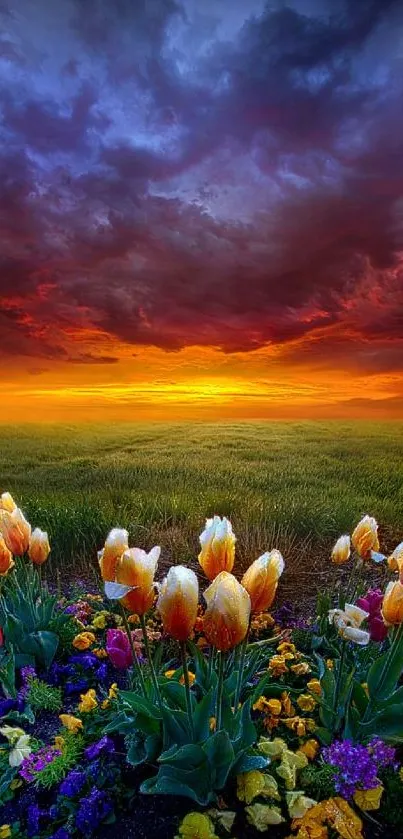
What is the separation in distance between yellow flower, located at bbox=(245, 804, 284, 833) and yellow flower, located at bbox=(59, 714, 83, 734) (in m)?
0.71

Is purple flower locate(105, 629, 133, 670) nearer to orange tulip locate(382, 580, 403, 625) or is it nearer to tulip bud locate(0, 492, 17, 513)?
tulip bud locate(0, 492, 17, 513)

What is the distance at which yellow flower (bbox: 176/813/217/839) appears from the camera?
1566 mm

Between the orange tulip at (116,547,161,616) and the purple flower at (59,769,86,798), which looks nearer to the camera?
the orange tulip at (116,547,161,616)

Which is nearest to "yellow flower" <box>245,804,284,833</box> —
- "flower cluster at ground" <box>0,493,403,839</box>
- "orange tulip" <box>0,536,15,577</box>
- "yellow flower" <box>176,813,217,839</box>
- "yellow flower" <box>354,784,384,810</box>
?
"flower cluster at ground" <box>0,493,403,839</box>

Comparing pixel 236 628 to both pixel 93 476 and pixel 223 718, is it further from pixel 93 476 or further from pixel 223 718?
pixel 93 476

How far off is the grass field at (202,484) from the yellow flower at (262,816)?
221cm

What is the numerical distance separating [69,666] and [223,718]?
1058mm

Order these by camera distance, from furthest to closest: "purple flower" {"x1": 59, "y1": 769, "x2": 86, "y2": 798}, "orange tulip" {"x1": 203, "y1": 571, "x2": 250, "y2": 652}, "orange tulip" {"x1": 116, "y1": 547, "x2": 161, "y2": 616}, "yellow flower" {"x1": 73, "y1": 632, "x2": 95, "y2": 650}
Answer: "yellow flower" {"x1": 73, "y1": 632, "x2": 95, "y2": 650} → "purple flower" {"x1": 59, "y1": 769, "x2": 86, "y2": 798} → "orange tulip" {"x1": 116, "y1": 547, "x2": 161, "y2": 616} → "orange tulip" {"x1": 203, "y1": 571, "x2": 250, "y2": 652}

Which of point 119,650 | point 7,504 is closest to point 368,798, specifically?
point 119,650

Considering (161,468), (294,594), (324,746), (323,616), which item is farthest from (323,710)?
(161,468)

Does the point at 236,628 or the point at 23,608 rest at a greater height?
the point at 236,628

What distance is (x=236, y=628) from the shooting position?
1.35 metres

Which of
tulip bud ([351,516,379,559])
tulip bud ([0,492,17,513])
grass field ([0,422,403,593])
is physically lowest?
grass field ([0,422,403,593])

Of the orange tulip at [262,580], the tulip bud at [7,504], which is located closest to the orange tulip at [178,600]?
the orange tulip at [262,580]
